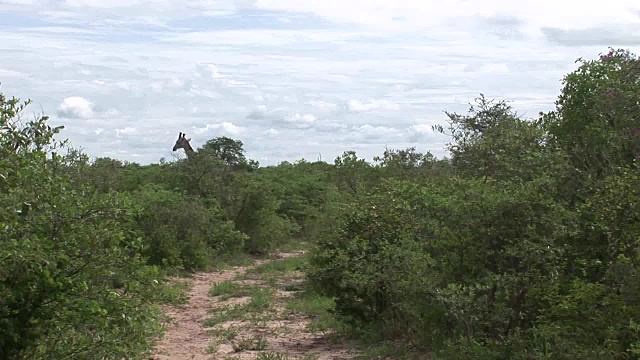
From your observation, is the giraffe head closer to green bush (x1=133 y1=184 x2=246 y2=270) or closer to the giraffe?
the giraffe

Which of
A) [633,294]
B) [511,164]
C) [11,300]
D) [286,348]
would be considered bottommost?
[286,348]

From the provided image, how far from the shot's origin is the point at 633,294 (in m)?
7.18

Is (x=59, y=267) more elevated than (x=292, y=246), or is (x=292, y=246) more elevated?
(x=59, y=267)

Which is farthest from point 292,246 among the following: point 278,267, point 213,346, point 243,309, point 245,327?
point 213,346

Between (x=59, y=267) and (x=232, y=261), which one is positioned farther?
(x=232, y=261)

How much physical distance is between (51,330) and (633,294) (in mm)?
5071

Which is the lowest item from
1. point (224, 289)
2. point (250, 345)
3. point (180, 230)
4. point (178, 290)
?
point (250, 345)

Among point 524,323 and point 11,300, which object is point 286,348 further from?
point 11,300

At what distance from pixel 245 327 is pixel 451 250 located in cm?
525

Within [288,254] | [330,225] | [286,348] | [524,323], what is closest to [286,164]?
[288,254]

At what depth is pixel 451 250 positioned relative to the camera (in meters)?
9.59

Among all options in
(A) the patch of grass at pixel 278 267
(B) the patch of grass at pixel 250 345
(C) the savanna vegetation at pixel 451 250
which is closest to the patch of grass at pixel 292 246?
(A) the patch of grass at pixel 278 267

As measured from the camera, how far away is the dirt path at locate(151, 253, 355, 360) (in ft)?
38.2

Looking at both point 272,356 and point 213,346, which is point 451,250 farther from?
point 213,346
